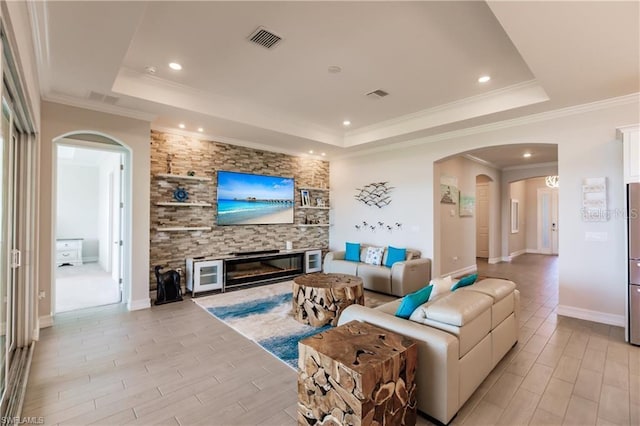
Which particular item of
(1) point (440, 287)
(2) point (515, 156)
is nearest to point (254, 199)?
(1) point (440, 287)

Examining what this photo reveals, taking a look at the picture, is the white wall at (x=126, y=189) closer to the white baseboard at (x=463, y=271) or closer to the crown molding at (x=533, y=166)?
the white baseboard at (x=463, y=271)

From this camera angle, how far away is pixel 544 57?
113 inches

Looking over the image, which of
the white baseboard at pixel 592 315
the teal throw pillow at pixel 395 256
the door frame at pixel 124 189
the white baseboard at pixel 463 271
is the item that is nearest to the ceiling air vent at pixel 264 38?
the door frame at pixel 124 189

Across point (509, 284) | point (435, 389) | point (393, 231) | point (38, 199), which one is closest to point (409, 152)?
point (393, 231)

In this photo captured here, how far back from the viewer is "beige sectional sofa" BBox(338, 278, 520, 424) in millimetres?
1991

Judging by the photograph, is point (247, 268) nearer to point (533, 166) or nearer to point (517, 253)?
point (533, 166)

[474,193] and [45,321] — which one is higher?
[474,193]

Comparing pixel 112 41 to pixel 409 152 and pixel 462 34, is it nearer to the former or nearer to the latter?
pixel 462 34

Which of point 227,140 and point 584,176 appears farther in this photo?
point 227,140

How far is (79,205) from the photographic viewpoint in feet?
28.8

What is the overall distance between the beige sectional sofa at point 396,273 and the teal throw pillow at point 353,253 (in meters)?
0.22

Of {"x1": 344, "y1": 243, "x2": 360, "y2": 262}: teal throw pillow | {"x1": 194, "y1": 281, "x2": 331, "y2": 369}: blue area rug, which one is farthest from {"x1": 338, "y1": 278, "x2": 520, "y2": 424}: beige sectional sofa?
{"x1": 344, "y1": 243, "x2": 360, "y2": 262}: teal throw pillow

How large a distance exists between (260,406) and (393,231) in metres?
4.66

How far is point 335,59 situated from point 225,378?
3.44 m
